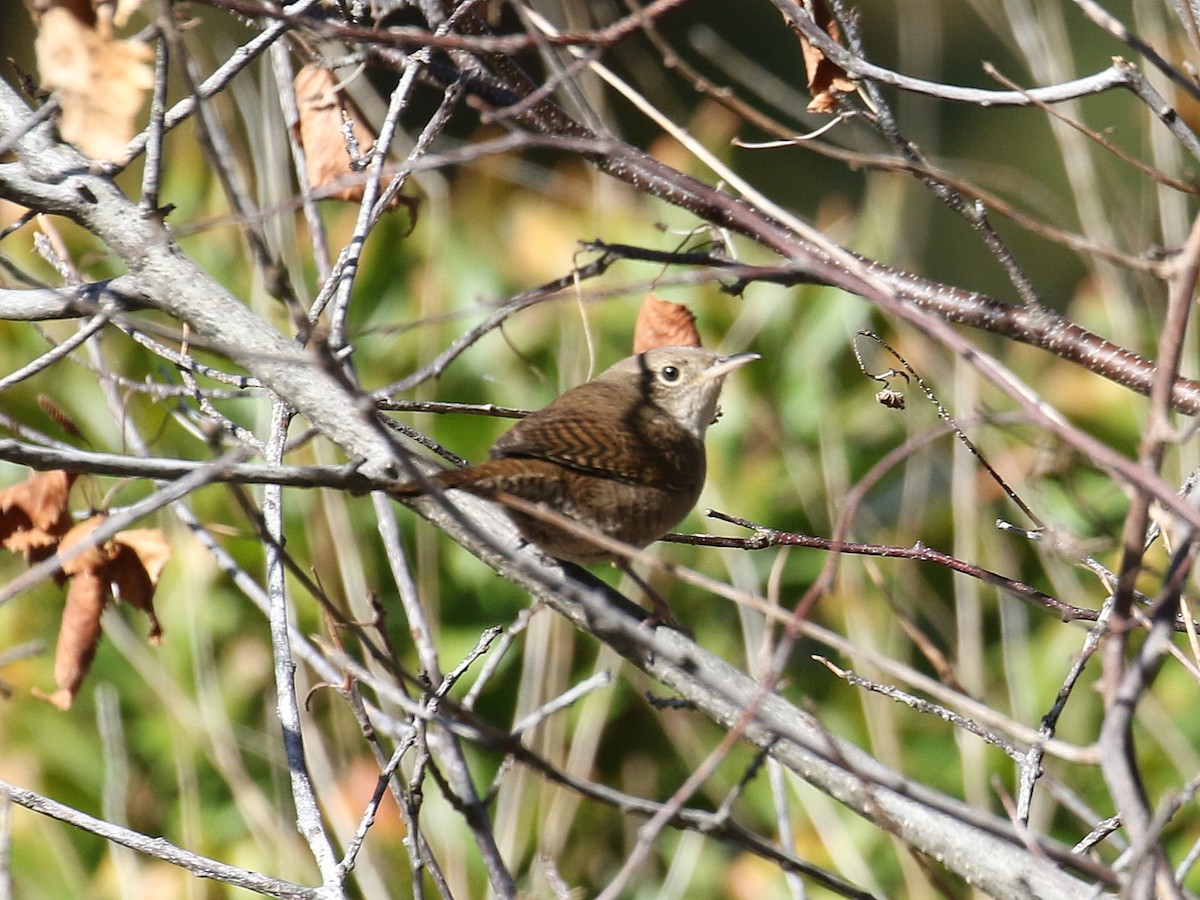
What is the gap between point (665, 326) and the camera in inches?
94.5

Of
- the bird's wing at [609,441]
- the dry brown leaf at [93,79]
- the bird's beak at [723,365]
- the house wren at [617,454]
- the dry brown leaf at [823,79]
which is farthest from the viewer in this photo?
the bird's beak at [723,365]

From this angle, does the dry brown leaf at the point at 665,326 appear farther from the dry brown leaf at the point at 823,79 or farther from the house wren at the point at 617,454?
the dry brown leaf at the point at 823,79

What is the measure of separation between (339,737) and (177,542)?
0.83m

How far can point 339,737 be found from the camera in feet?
12.1

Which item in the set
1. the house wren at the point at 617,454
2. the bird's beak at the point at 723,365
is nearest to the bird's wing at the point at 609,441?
the house wren at the point at 617,454

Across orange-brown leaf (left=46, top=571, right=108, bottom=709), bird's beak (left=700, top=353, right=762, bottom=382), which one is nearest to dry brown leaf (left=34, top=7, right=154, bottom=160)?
orange-brown leaf (left=46, top=571, right=108, bottom=709)

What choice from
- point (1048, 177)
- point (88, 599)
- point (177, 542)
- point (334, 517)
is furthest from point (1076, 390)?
point (1048, 177)

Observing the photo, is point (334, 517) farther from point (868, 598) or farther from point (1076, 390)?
point (1076, 390)

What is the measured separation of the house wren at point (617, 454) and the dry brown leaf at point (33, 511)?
63 cm

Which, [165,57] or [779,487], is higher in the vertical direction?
[165,57]

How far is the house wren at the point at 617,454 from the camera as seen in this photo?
7.81 feet

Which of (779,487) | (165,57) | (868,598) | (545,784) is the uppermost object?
(165,57)

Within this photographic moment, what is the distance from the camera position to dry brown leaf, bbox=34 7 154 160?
5.01 ft

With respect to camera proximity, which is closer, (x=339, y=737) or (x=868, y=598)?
(x=339, y=737)
